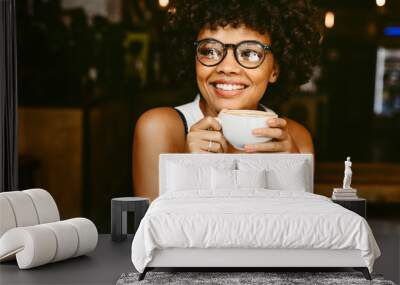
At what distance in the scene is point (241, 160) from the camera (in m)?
→ 6.62

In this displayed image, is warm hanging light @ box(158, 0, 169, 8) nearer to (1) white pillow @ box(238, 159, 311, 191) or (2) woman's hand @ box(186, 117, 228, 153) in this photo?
(2) woman's hand @ box(186, 117, 228, 153)

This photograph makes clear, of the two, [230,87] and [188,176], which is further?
[230,87]

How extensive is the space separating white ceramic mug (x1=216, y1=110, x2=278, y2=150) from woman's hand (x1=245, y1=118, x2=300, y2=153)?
0.04m

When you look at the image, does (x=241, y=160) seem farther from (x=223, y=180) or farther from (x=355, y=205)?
(x=355, y=205)

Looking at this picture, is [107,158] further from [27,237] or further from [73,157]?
→ [27,237]

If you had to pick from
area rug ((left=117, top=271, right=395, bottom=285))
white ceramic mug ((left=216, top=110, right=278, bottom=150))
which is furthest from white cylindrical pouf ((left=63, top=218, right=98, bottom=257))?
white ceramic mug ((left=216, top=110, right=278, bottom=150))

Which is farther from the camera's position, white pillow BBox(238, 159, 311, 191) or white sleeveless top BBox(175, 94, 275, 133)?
white sleeveless top BBox(175, 94, 275, 133)

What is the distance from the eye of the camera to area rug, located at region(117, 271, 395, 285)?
500 cm

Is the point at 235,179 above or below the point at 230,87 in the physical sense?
below

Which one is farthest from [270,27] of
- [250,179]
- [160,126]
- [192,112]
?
[250,179]

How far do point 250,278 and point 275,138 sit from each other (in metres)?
2.10

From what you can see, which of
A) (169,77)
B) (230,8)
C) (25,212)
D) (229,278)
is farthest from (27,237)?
(230,8)

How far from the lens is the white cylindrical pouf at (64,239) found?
215 inches

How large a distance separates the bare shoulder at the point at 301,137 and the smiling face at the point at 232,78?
0.43 metres
